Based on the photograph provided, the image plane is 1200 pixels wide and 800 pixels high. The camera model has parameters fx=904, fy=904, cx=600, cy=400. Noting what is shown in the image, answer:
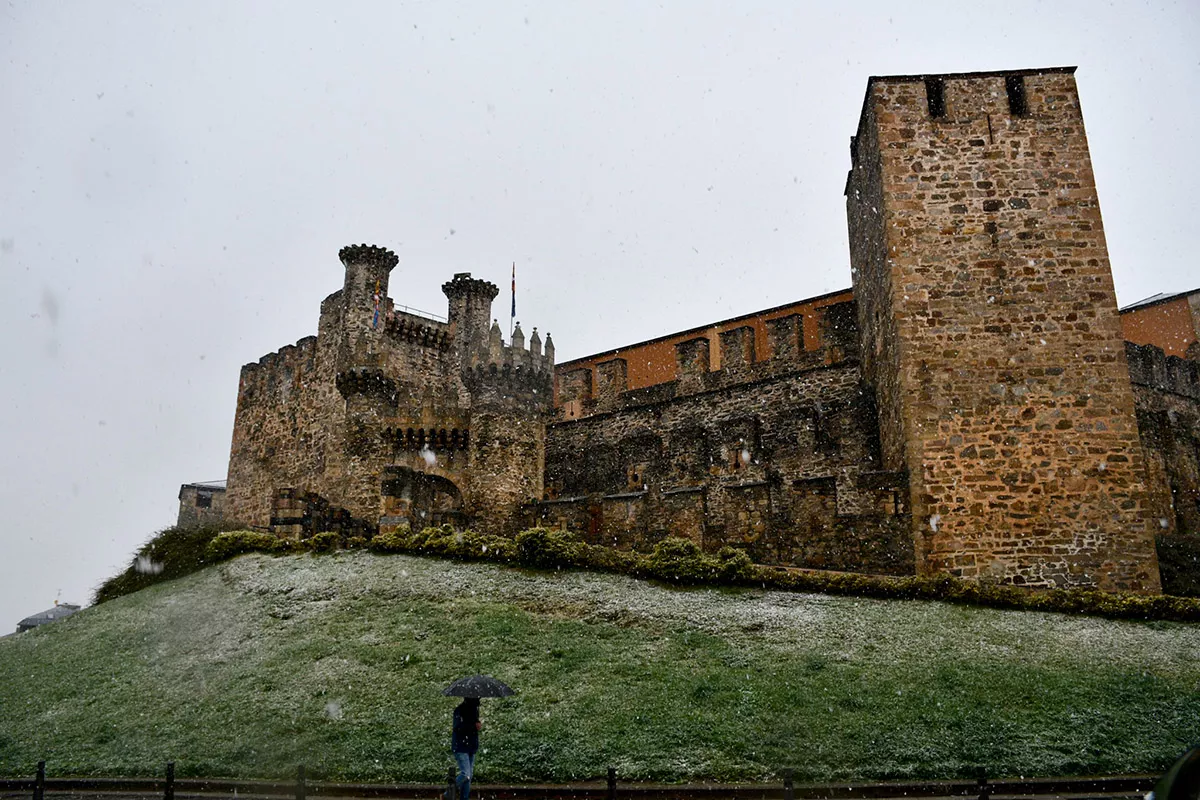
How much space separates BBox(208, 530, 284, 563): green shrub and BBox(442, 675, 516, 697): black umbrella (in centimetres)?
1266

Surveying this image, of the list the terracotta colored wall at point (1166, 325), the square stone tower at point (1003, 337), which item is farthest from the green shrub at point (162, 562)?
the terracotta colored wall at point (1166, 325)

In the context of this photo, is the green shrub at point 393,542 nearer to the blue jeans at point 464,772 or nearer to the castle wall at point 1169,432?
the blue jeans at point 464,772

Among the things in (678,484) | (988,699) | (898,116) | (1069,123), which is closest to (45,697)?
(988,699)

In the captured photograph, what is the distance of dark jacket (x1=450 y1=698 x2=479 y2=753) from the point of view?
8.73 m

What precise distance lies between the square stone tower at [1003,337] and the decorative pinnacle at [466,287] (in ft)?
64.2

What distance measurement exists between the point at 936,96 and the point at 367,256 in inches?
793

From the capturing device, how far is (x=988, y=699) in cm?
1025

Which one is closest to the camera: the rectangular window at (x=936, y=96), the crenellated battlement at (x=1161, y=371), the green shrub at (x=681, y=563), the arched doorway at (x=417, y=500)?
the green shrub at (x=681, y=563)

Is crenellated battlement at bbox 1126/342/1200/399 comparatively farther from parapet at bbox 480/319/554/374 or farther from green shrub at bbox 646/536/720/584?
parapet at bbox 480/319/554/374

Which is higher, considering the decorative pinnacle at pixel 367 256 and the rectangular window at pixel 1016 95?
the decorative pinnacle at pixel 367 256

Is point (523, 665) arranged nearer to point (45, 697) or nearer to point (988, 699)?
point (988, 699)

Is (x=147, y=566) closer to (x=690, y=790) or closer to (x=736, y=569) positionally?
(x=736, y=569)

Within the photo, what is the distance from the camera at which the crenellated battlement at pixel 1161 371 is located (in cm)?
2464

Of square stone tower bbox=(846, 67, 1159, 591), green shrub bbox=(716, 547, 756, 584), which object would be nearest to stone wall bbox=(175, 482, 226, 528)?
green shrub bbox=(716, 547, 756, 584)
